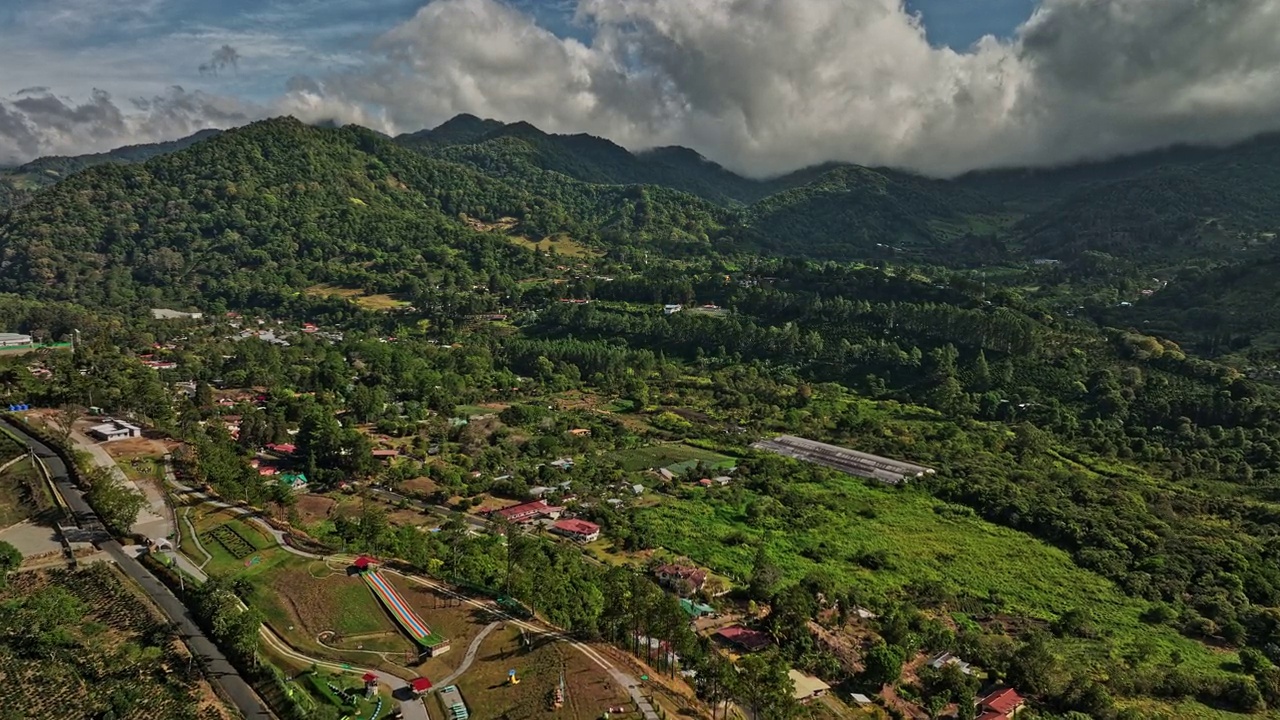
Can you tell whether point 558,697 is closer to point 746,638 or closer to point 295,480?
point 746,638

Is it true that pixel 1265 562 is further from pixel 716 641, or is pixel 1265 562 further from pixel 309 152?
pixel 309 152

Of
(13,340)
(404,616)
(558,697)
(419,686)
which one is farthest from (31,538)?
(13,340)

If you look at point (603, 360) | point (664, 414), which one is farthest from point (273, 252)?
point (664, 414)

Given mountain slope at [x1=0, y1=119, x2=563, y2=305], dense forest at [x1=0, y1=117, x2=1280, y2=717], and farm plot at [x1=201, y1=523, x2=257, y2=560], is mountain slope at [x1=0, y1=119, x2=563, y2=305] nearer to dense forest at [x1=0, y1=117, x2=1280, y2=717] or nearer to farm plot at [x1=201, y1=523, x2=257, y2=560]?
dense forest at [x1=0, y1=117, x2=1280, y2=717]

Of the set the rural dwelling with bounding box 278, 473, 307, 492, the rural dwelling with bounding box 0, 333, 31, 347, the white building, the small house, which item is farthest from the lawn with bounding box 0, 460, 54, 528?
the white building

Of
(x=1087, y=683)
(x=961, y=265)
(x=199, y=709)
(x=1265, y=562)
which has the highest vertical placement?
(x=961, y=265)

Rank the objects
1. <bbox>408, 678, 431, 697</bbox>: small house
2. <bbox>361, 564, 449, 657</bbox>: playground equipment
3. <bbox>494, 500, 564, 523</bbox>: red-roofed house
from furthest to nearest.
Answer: <bbox>494, 500, 564, 523</bbox>: red-roofed house → <bbox>361, 564, 449, 657</bbox>: playground equipment → <bbox>408, 678, 431, 697</bbox>: small house

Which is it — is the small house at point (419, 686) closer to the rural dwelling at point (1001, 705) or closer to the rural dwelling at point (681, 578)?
the rural dwelling at point (681, 578)
